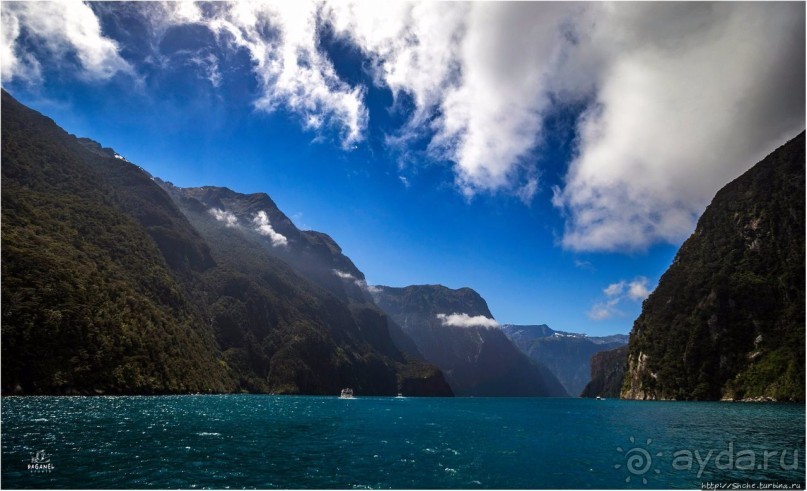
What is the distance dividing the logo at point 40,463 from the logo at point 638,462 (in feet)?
138

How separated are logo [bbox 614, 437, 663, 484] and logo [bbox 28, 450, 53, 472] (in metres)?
42.0

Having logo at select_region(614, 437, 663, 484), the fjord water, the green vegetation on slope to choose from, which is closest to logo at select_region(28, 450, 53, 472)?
the fjord water

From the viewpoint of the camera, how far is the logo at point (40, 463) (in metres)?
28.9

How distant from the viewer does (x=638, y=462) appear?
40156 millimetres

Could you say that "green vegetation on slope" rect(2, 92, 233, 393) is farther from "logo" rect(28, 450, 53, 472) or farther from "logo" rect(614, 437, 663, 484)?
"logo" rect(614, 437, 663, 484)

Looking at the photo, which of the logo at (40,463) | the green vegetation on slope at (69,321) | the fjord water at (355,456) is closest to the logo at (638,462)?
the fjord water at (355,456)

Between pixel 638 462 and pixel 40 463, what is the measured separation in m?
48.8

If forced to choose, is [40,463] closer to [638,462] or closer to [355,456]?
[355,456]

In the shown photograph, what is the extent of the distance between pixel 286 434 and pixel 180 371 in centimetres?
13447

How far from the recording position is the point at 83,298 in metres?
126

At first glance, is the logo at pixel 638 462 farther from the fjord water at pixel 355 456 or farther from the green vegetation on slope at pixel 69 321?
the green vegetation on slope at pixel 69 321

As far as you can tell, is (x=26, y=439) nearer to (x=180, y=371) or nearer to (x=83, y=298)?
(x=83, y=298)

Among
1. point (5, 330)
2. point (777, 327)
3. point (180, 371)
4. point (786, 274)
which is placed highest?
point (786, 274)

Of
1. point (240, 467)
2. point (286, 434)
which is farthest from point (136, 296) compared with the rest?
point (240, 467)
